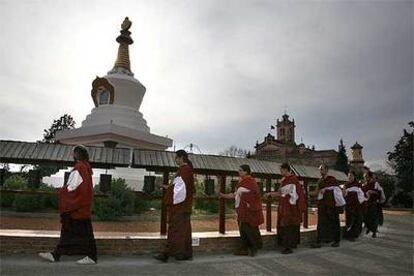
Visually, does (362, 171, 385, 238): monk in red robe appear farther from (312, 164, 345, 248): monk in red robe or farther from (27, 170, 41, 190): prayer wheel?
(27, 170, 41, 190): prayer wheel

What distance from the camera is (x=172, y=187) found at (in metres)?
6.42

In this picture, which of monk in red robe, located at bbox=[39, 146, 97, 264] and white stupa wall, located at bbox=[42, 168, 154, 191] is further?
white stupa wall, located at bbox=[42, 168, 154, 191]

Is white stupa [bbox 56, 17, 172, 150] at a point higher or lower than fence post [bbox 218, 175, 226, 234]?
higher

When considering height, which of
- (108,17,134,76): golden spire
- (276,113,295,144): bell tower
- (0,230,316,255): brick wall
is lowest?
(0,230,316,255): brick wall

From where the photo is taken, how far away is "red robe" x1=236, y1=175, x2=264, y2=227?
703 centimetres

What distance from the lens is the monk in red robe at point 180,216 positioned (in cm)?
622

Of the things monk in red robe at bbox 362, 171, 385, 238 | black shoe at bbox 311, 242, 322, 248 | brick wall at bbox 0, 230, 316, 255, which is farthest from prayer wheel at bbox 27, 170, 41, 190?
monk in red robe at bbox 362, 171, 385, 238

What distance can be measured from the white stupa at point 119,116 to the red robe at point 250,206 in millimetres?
8712

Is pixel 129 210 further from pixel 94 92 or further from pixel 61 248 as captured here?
pixel 94 92

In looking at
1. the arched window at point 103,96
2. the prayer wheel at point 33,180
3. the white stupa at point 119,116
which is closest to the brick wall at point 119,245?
the prayer wheel at point 33,180

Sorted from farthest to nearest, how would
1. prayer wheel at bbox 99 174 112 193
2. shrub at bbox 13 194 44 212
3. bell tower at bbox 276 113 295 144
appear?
bell tower at bbox 276 113 295 144 → shrub at bbox 13 194 44 212 → prayer wheel at bbox 99 174 112 193

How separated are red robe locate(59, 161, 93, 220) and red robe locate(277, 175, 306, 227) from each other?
144 inches

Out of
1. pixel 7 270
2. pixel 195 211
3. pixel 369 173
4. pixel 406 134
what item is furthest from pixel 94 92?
pixel 406 134

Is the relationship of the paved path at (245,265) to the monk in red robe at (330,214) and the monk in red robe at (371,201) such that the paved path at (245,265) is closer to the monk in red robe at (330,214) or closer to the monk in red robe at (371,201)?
the monk in red robe at (330,214)
